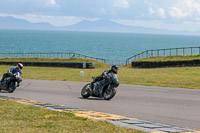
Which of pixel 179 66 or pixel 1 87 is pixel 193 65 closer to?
pixel 179 66

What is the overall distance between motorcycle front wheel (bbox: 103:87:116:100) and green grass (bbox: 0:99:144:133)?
462 centimetres

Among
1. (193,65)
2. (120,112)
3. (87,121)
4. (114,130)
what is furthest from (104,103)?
(193,65)

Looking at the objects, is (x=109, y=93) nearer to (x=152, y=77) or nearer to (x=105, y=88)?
(x=105, y=88)

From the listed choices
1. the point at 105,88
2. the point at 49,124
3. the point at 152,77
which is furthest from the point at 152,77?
the point at 49,124

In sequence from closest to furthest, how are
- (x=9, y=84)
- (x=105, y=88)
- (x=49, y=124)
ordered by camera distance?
1. (x=49, y=124)
2. (x=105, y=88)
3. (x=9, y=84)

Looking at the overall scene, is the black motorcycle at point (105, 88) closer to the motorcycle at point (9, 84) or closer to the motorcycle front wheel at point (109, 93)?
the motorcycle front wheel at point (109, 93)

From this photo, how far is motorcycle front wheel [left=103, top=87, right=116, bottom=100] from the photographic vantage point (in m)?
14.3

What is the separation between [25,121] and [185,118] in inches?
168

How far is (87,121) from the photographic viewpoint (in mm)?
8562

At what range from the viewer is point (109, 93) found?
14461 millimetres

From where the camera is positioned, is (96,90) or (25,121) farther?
(96,90)

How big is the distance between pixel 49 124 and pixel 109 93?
6.54m

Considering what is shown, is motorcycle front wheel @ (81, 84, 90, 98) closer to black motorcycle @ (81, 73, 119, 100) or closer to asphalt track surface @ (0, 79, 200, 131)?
black motorcycle @ (81, 73, 119, 100)

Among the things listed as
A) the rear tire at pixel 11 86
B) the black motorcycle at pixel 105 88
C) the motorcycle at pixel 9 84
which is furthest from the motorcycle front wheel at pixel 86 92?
the rear tire at pixel 11 86
